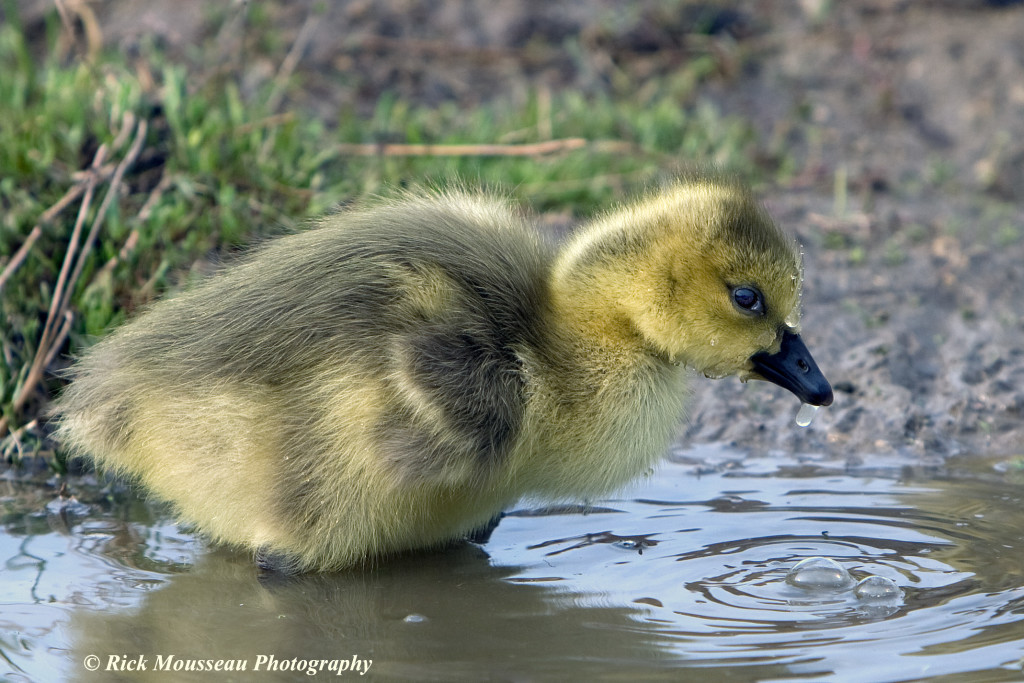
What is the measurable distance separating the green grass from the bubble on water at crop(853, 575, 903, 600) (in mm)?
1290

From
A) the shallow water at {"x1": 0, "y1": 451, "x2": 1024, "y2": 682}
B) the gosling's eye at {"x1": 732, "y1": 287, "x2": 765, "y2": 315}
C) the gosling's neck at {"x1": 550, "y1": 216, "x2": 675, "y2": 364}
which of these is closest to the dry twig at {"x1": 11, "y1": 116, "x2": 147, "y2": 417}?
the shallow water at {"x1": 0, "y1": 451, "x2": 1024, "y2": 682}

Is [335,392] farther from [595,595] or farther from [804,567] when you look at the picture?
[804,567]

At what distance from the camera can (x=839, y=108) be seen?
7.10 meters

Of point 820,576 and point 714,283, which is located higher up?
point 714,283

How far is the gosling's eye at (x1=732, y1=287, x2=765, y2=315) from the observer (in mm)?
3297

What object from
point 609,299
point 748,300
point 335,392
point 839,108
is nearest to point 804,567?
point 748,300

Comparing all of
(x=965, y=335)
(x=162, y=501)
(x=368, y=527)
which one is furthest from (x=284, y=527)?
(x=965, y=335)

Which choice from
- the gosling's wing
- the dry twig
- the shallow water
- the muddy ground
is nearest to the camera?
the shallow water

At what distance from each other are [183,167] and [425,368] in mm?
2285

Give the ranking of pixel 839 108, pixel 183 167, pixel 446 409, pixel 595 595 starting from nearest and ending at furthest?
1. pixel 446 409
2. pixel 595 595
3. pixel 183 167
4. pixel 839 108

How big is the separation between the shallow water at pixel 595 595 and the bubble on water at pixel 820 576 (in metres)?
0.02

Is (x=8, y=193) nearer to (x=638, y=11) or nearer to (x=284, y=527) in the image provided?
(x=284, y=527)

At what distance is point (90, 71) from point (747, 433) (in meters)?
3.06

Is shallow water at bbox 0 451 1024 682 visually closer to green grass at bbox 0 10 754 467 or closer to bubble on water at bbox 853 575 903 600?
bubble on water at bbox 853 575 903 600
